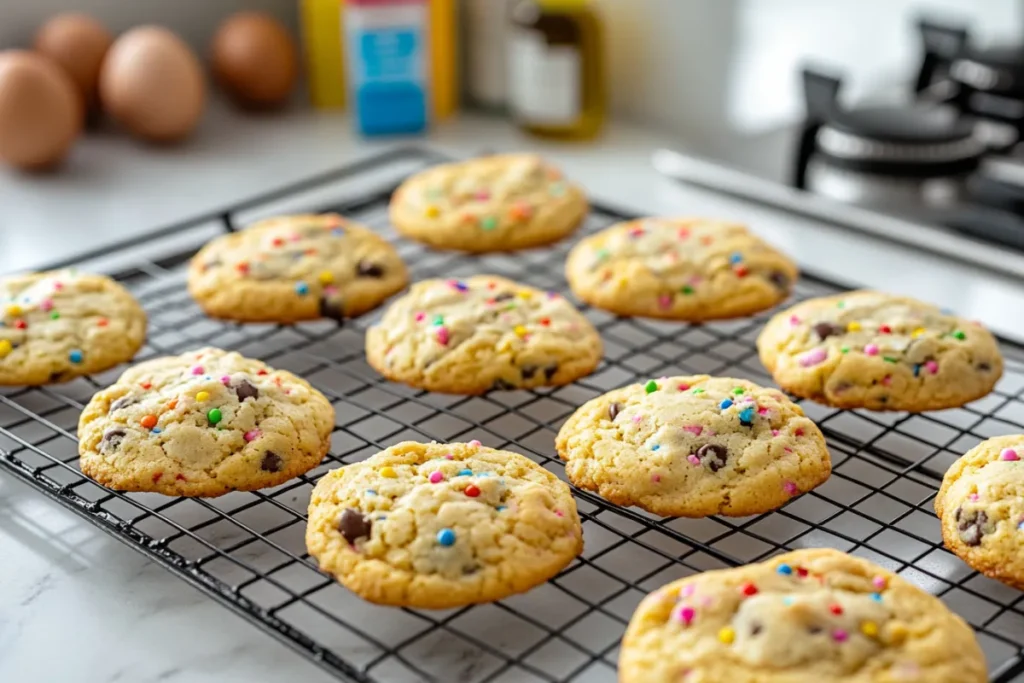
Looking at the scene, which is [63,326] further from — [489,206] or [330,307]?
[489,206]

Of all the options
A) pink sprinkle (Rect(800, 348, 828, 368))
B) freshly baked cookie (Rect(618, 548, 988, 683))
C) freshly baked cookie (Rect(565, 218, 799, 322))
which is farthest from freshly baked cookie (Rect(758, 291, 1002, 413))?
freshly baked cookie (Rect(618, 548, 988, 683))

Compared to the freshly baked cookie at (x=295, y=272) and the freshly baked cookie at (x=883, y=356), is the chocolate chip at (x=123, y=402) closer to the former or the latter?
the freshly baked cookie at (x=295, y=272)

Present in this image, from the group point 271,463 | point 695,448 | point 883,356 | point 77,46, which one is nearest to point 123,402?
point 271,463

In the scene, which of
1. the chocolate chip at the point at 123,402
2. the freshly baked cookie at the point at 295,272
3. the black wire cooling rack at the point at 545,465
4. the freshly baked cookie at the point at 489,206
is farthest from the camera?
the freshly baked cookie at the point at 489,206

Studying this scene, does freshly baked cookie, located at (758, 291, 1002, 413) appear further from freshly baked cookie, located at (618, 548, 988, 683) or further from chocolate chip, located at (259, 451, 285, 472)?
chocolate chip, located at (259, 451, 285, 472)

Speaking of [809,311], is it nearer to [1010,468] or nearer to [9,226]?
[1010,468]

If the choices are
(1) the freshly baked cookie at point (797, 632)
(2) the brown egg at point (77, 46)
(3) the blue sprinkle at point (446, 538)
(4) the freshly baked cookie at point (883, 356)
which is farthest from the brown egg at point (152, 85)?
(1) the freshly baked cookie at point (797, 632)

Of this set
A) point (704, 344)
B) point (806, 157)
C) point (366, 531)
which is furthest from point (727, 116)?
point (366, 531)
